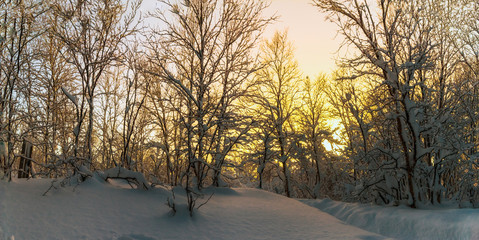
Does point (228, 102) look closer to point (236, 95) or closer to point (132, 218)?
point (236, 95)

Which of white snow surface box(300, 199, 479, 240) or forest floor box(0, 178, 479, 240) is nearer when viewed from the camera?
forest floor box(0, 178, 479, 240)

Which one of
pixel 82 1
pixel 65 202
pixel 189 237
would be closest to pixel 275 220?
pixel 189 237

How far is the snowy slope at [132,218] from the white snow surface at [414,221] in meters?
0.73

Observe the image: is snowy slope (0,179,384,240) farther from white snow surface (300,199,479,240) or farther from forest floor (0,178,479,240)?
white snow surface (300,199,479,240)

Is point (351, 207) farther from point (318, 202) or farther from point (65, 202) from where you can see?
point (65, 202)

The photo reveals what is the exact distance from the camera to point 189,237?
5.07 metres

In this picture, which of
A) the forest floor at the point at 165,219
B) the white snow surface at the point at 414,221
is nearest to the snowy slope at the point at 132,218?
the forest floor at the point at 165,219

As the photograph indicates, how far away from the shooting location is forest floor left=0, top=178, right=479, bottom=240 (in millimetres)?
4535

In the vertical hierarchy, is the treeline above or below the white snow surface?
above

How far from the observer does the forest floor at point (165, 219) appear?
454 cm

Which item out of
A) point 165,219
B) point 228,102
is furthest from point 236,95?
point 165,219

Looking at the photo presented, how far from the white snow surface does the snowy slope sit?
73 centimetres

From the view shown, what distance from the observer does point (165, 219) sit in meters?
5.50

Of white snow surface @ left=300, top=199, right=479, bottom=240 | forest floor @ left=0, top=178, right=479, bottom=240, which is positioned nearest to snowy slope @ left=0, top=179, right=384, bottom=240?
forest floor @ left=0, top=178, right=479, bottom=240
